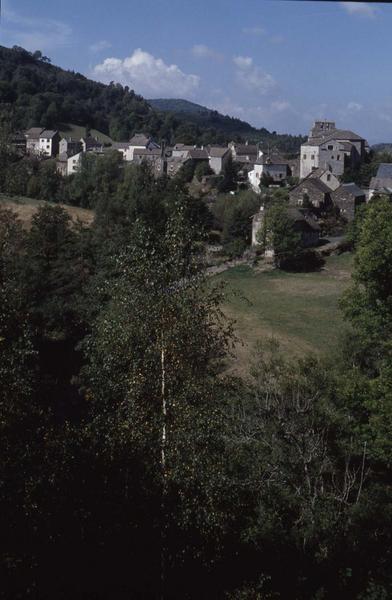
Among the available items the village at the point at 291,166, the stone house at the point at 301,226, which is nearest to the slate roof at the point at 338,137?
the village at the point at 291,166

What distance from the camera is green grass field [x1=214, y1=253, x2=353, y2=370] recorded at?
16578 millimetres

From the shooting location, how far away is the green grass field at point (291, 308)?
1658 cm

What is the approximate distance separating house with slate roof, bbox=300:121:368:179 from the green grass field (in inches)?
610

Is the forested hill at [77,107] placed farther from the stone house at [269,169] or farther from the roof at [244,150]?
the stone house at [269,169]

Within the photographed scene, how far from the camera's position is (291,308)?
2042cm

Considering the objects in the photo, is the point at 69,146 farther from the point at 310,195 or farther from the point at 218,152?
the point at 310,195

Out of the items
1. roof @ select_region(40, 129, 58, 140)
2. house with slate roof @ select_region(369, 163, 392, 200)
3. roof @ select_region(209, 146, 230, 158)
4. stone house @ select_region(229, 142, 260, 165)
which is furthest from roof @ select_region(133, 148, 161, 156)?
house with slate roof @ select_region(369, 163, 392, 200)

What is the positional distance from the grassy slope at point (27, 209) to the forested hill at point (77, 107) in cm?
2432

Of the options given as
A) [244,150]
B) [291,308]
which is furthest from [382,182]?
[244,150]

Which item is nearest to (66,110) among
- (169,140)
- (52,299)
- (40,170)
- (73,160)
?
(169,140)

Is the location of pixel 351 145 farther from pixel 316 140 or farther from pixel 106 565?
pixel 106 565

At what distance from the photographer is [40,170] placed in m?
36.2

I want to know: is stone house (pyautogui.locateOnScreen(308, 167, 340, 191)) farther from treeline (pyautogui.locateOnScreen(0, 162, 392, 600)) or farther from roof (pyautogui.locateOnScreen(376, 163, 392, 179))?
treeline (pyautogui.locateOnScreen(0, 162, 392, 600))

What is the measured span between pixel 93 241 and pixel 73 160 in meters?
32.4
